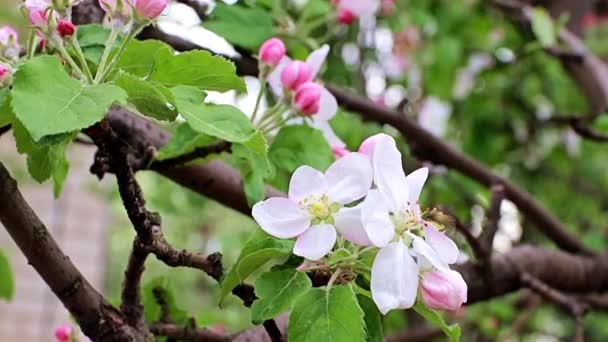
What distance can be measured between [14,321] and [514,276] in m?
2.90

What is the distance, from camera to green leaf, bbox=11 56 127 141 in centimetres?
47

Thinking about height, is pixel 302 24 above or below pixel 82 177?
above

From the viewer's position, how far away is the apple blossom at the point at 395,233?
1.75ft

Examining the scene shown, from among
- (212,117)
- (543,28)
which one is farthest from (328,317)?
(543,28)

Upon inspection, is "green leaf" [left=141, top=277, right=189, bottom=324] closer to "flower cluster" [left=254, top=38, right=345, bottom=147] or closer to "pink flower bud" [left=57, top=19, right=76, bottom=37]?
"flower cluster" [left=254, top=38, right=345, bottom=147]

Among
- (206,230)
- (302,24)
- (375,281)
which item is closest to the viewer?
(375,281)

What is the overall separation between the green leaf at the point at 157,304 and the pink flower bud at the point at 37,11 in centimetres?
33

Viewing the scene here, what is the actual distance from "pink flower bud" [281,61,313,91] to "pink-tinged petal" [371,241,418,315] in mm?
233

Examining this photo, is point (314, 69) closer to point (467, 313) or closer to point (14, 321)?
point (467, 313)

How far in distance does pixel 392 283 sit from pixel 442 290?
38 mm

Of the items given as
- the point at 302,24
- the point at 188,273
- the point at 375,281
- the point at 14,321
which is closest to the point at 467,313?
the point at 302,24

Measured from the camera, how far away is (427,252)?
0.55 metres

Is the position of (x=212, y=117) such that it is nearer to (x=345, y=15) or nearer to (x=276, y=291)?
(x=276, y=291)

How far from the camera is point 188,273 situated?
3.82 metres
